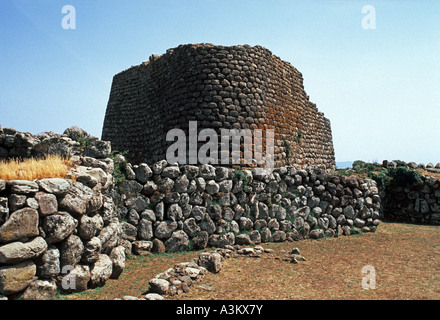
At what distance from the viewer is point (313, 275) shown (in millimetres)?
5691

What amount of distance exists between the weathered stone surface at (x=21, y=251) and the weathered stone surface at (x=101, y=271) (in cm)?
97

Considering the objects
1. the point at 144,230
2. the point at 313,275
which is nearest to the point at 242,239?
the point at 313,275

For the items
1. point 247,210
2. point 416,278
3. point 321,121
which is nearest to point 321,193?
point 247,210

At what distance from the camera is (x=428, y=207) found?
12.6m

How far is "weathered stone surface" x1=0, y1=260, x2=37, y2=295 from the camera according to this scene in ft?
11.0

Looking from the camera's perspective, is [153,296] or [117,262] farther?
[117,262]

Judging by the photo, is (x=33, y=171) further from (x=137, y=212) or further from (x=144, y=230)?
(x=144, y=230)

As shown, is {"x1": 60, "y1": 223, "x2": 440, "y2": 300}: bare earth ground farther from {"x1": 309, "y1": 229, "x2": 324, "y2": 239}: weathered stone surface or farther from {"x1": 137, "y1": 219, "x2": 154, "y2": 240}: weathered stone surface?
{"x1": 137, "y1": 219, "x2": 154, "y2": 240}: weathered stone surface

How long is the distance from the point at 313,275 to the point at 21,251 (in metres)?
4.67
